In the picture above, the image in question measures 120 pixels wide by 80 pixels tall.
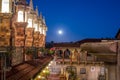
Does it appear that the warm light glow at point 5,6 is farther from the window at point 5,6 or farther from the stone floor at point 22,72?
the stone floor at point 22,72

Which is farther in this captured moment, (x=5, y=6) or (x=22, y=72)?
(x=5, y=6)

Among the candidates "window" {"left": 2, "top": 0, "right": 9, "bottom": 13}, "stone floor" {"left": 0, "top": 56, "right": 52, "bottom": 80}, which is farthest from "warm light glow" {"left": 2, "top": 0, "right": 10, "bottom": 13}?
"stone floor" {"left": 0, "top": 56, "right": 52, "bottom": 80}

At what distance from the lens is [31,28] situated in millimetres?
29406

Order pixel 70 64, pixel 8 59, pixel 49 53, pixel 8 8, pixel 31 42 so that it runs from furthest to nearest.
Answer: pixel 70 64, pixel 49 53, pixel 31 42, pixel 8 8, pixel 8 59

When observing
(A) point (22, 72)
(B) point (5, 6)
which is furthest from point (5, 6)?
(A) point (22, 72)

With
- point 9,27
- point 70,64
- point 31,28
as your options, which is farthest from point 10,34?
point 70,64

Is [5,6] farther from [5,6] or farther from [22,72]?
[22,72]

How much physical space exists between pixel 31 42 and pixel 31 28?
3.57 metres

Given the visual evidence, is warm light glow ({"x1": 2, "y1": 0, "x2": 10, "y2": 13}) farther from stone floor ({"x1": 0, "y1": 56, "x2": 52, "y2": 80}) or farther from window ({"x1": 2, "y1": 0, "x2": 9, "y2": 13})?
stone floor ({"x1": 0, "y1": 56, "x2": 52, "y2": 80})

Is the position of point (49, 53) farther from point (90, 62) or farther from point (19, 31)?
point (90, 62)

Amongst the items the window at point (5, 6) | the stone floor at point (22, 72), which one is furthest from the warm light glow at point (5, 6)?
the stone floor at point (22, 72)

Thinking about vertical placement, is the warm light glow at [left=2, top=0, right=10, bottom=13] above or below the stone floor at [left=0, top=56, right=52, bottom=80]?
above

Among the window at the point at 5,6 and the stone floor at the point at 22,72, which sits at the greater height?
the window at the point at 5,6

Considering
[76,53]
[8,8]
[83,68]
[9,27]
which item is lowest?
[83,68]
